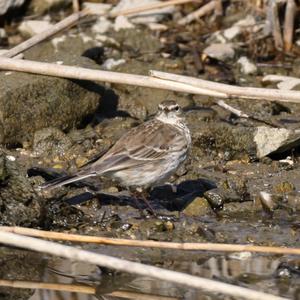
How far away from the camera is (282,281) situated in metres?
7.26

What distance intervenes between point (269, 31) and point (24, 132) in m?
3.84

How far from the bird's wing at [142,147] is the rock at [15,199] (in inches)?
29.5

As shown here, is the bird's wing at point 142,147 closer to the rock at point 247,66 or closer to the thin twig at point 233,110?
the thin twig at point 233,110

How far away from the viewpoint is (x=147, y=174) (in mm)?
8836

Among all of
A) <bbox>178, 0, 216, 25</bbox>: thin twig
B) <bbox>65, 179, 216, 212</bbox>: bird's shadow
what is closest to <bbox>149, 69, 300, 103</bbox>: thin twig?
<bbox>65, 179, 216, 212</bbox>: bird's shadow

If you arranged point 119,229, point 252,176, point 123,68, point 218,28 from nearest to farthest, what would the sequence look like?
point 119,229 → point 252,176 → point 123,68 → point 218,28

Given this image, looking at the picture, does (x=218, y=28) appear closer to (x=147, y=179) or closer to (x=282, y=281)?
(x=147, y=179)

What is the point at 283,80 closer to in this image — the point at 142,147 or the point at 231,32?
the point at 231,32

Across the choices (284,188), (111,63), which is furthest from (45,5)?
(284,188)

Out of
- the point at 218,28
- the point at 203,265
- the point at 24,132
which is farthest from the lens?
the point at 218,28

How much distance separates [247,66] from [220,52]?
0.42 metres

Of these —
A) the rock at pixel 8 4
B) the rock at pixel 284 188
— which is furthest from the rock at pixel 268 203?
the rock at pixel 8 4

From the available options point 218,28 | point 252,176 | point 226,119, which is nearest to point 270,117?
point 226,119

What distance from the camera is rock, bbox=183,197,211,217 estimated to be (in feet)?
28.4
